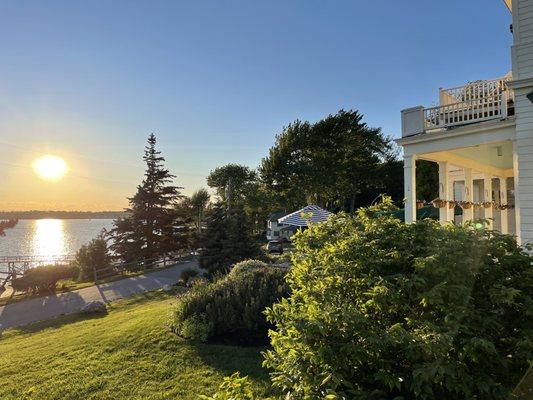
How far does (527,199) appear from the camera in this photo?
735 centimetres

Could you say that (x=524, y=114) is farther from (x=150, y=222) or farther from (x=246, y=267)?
(x=150, y=222)

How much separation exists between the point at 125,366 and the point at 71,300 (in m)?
12.1

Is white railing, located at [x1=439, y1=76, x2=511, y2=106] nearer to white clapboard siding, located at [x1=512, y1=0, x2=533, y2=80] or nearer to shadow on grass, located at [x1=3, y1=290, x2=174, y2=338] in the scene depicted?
white clapboard siding, located at [x1=512, y1=0, x2=533, y2=80]

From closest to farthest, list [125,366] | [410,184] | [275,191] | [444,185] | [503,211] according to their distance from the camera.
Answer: [125,366] < [410,184] < [444,185] < [503,211] < [275,191]

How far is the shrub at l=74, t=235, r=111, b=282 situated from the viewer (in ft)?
80.4

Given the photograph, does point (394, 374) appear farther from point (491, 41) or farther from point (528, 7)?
point (491, 41)

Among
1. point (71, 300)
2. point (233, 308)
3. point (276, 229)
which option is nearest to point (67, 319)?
point (71, 300)

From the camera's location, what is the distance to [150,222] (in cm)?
3112

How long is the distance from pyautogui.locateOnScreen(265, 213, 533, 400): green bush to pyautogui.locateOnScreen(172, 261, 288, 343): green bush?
392 centimetres

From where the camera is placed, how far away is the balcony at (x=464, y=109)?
27.1 feet

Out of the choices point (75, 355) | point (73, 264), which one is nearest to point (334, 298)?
point (75, 355)

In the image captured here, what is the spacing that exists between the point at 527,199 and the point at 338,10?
261 inches

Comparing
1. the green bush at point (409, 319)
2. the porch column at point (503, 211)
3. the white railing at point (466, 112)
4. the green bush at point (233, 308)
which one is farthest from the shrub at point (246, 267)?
the porch column at point (503, 211)

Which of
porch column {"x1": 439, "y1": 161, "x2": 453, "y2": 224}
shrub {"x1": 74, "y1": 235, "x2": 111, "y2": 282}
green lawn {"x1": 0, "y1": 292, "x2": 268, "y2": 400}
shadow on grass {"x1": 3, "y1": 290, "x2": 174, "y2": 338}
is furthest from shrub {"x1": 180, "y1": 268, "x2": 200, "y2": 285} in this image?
porch column {"x1": 439, "y1": 161, "x2": 453, "y2": 224}
